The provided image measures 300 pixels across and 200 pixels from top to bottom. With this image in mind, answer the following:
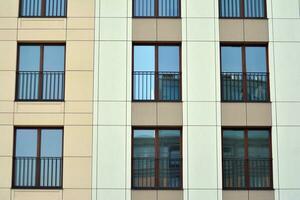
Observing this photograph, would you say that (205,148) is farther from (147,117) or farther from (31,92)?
(31,92)

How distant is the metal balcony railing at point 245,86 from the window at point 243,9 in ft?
7.47

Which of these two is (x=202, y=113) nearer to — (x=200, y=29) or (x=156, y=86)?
(x=156, y=86)

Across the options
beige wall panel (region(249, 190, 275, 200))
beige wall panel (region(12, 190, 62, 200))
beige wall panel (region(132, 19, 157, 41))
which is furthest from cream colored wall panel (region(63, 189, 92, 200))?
beige wall panel (region(132, 19, 157, 41))

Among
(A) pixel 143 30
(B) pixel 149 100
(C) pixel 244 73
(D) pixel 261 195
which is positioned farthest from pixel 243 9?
(D) pixel 261 195

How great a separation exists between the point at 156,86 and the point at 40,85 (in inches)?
171

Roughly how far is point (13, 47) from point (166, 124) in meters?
6.43

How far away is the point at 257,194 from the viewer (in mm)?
20188

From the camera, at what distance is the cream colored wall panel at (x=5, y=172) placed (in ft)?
66.2

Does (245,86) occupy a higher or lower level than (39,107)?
higher

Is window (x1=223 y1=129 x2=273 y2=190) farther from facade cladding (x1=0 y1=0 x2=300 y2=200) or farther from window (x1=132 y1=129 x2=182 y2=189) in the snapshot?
window (x1=132 y1=129 x2=182 y2=189)

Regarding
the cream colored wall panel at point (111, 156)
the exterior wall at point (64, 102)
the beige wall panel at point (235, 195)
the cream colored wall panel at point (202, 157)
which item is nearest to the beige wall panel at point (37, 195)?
the exterior wall at point (64, 102)

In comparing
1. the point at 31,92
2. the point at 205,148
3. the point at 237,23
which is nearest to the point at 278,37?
the point at 237,23

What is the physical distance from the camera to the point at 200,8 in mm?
21500

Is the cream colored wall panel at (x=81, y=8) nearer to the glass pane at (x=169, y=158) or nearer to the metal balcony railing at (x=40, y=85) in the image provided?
the metal balcony railing at (x=40, y=85)
